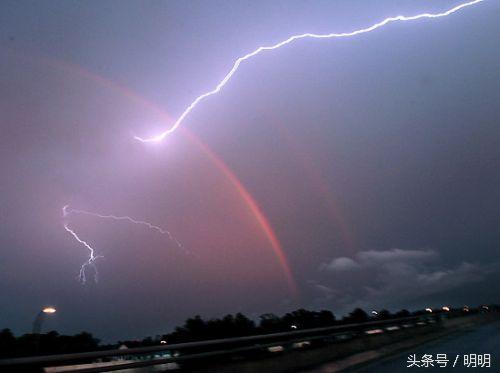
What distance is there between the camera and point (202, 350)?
1220 cm

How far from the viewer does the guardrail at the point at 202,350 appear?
23.8ft

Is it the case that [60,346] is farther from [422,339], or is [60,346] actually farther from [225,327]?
[422,339]

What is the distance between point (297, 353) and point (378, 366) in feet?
7.58

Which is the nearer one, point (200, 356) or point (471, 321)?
point (200, 356)

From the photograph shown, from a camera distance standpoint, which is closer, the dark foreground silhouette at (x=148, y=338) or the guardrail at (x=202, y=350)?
the guardrail at (x=202, y=350)

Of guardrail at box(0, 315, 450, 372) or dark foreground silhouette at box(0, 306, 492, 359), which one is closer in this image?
guardrail at box(0, 315, 450, 372)

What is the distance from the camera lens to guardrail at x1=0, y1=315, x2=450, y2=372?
23.8 ft

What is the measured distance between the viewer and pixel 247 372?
10.3m

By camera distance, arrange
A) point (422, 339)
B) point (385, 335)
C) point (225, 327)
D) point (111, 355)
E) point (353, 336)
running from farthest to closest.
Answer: point (225, 327) → point (422, 339) → point (385, 335) → point (353, 336) → point (111, 355)

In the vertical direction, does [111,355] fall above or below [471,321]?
below

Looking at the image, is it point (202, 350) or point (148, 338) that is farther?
point (148, 338)

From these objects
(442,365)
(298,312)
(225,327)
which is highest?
(298,312)

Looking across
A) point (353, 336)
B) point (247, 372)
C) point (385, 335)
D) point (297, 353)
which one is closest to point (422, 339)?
point (385, 335)

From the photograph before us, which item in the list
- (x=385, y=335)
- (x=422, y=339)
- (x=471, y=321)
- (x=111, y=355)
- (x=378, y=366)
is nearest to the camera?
(x=111, y=355)
